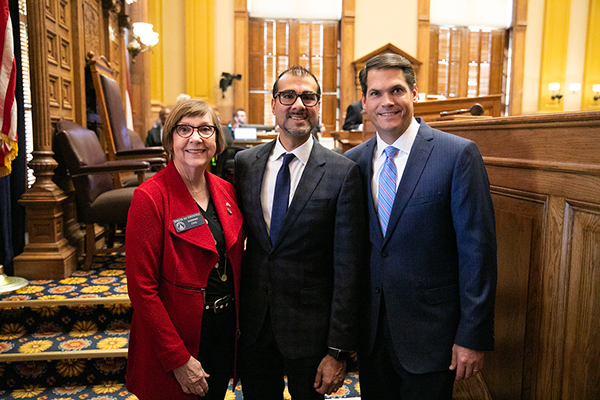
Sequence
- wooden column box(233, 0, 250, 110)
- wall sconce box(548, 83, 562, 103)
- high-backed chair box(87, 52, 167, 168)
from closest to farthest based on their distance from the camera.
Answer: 1. high-backed chair box(87, 52, 167, 168)
2. wooden column box(233, 0, 250, 110)
3. wall sconce box(548, 83, 562, 103)

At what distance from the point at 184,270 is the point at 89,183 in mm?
2176

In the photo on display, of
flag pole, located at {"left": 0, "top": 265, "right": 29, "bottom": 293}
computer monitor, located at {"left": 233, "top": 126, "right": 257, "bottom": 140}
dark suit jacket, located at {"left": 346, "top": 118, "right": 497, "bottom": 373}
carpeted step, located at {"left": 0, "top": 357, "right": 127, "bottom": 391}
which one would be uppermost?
computer monitor, located at {"left": 233, "top": 126, "right": 257, "bottom": 140}

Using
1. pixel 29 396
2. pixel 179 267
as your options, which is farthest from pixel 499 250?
pixel 29 396

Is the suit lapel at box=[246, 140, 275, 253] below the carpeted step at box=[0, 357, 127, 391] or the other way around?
the other way around

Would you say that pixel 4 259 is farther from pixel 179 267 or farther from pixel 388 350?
pixel 388 350

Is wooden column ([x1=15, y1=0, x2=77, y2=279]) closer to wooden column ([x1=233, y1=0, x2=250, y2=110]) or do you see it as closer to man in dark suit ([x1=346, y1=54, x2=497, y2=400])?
man in dark suit ([x1=346, y1=54, x2=497, y2=400])

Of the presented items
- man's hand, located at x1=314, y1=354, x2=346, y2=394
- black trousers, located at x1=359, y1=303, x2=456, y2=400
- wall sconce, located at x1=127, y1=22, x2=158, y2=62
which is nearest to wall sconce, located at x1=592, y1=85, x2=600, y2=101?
wall sconce, located at x1=127, y1=22, x2=158, y2=62

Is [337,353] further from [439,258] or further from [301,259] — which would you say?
[439,258]

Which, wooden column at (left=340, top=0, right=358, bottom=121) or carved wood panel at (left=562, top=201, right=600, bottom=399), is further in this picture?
wooden column at (left=340, top=0, right=358, bottom=121)

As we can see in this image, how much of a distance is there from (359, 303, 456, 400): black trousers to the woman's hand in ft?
1.79

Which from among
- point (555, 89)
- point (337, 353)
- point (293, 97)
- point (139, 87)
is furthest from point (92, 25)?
point (555, 89)

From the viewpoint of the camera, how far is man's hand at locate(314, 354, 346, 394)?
57.2 inches

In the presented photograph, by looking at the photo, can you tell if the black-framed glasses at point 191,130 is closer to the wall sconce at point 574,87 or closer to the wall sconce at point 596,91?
the wall sconce at point 574,87

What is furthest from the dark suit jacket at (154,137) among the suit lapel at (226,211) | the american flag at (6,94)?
the suit lapel at (226,211)
